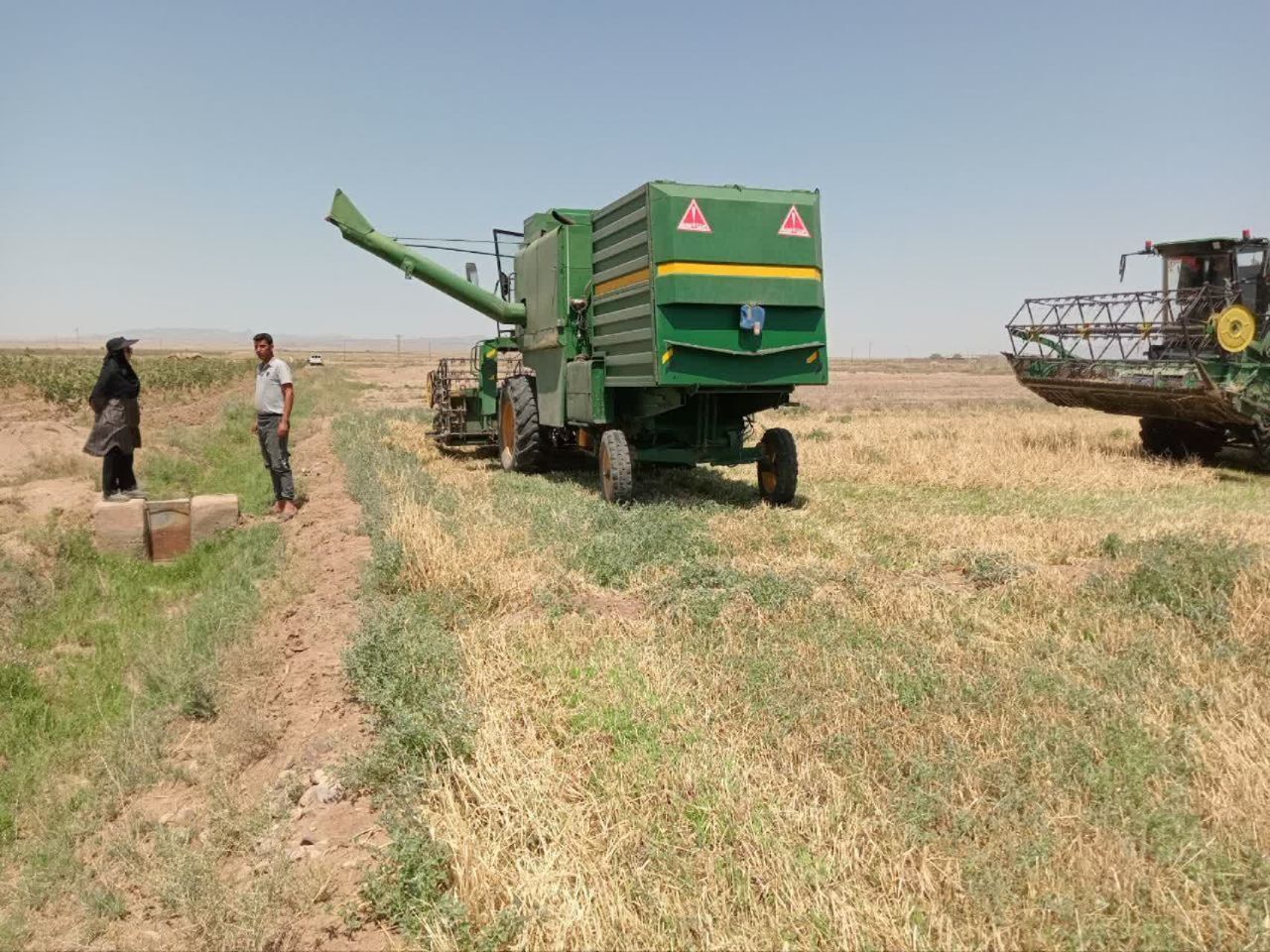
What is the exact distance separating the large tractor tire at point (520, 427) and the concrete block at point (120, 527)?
4.29m

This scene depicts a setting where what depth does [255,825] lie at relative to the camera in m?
3.39

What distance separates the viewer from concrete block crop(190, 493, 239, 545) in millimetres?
8273

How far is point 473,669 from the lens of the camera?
13.8 feet

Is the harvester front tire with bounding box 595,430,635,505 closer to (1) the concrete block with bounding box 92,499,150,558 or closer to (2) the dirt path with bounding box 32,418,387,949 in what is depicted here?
(2) the dirt path with bounding box 32,418,387,949

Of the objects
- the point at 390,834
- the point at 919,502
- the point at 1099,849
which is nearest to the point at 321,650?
the point at 390,834

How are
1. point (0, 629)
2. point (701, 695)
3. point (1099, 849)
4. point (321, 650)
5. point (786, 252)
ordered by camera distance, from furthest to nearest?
point (786, 252) → point (0, 629) → point (321, 650) → point (701, 695) → point (1099, 849)

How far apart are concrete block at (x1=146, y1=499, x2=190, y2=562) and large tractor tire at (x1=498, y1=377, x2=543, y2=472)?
3.93 meters

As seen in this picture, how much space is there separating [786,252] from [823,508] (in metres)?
2.51

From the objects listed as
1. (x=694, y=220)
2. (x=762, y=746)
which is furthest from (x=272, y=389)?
(x=762, y=746)

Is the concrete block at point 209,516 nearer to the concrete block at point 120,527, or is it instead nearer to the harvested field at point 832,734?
the concrete block at point 120,527

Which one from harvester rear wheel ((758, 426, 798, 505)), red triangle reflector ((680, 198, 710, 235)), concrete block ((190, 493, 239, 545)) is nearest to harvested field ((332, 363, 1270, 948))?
harvester rear wheel ((758, 426, 798, 505))

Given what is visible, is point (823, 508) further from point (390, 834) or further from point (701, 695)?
point (390, 834)

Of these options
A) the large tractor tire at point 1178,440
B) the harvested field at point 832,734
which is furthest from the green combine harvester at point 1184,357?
the harvested field at point 832,734

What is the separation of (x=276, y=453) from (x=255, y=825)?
6181mm
